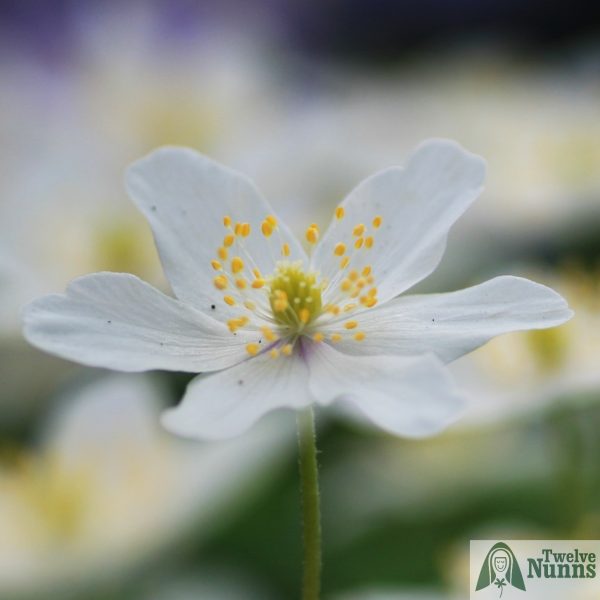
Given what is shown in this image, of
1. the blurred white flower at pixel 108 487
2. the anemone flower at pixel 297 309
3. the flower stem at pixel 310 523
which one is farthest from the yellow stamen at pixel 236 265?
the blurred white flower at pixel 108 487

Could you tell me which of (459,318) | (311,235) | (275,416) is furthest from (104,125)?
(459,318)

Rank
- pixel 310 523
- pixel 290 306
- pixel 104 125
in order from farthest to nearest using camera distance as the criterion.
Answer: pixel 104 125
pixel 290 306
pixel 310 523

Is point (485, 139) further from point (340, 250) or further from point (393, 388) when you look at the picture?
point (393, 388)

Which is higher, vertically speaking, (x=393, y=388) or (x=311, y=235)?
(x=311, y=235)

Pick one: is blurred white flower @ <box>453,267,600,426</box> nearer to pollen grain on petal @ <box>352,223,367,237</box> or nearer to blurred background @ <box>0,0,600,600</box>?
blurred background @ <box>0,0,600,600</box>

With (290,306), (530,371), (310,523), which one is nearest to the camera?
(310,523)

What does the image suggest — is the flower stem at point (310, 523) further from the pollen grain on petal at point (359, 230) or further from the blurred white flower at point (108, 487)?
the blurred white flower at point (108, 487)

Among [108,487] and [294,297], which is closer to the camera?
[294,297]

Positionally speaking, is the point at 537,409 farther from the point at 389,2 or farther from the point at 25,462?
the point at 389,2
